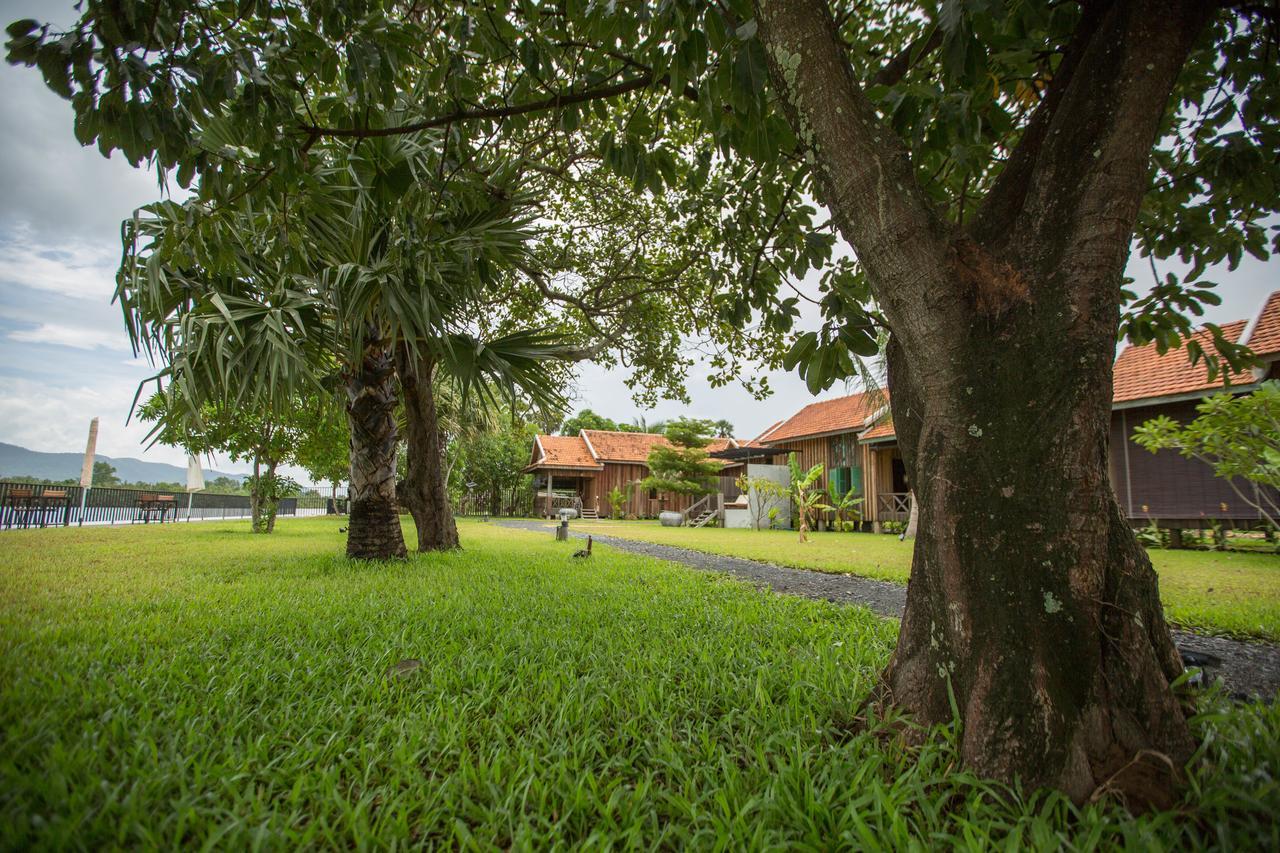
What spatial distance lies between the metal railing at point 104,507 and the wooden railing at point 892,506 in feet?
67.1

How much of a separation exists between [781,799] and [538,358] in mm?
4103

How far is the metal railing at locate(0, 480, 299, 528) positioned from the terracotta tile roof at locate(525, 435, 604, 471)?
14.1 m

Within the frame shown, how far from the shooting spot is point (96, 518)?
14.5m

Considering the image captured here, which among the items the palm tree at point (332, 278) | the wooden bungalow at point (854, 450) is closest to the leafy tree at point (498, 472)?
the wooden bungalow at point (854, 450)

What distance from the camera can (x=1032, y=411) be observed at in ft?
5.48

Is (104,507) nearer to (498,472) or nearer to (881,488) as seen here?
(498,472)

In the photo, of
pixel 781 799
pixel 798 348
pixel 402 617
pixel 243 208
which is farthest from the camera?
pixel 402 617

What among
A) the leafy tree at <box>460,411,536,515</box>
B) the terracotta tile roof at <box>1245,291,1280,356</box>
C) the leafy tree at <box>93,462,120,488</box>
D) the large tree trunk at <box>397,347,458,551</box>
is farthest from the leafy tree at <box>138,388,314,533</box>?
the terracotta tile roof at <box>1245,291,1280,356</box>

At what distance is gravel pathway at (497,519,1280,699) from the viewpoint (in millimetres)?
2668

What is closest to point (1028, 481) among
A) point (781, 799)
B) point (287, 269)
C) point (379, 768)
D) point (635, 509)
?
point (781, 799)

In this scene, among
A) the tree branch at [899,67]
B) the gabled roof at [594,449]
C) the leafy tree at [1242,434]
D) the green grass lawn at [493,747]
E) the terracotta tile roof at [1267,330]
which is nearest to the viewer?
the green grass lawn at [493,747]

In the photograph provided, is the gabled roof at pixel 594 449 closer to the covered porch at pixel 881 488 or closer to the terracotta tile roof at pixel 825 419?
the terracotta tile roof at pixel 825 419

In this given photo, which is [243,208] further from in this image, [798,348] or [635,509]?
[635,509]

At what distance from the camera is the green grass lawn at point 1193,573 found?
3889mm
